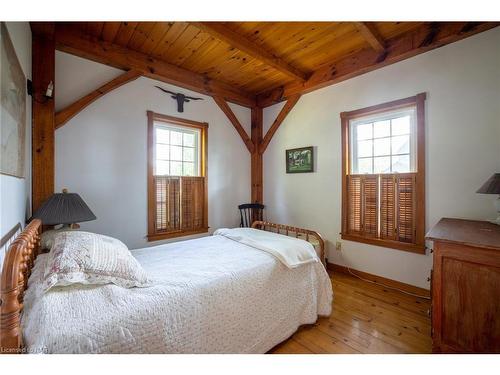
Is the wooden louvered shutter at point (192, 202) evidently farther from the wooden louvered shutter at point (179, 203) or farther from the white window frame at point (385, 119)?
the white window frame at point (385, 119)

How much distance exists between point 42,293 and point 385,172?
3.14 metres

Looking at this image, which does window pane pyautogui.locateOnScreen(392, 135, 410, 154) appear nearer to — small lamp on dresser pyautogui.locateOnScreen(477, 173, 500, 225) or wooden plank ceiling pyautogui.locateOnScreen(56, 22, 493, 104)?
small lamp on dresser pyautogui.locateOnScreen(477, 173, 500, 225)

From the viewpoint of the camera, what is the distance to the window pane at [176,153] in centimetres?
315

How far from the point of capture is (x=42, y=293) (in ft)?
3.20

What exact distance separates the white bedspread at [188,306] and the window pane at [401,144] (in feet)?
5.69

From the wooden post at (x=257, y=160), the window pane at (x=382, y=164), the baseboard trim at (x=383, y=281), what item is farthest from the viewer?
the wooden post at (x=257, y=160)

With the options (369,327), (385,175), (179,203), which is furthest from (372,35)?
(179,203)

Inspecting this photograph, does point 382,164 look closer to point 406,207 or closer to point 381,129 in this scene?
point 381,129

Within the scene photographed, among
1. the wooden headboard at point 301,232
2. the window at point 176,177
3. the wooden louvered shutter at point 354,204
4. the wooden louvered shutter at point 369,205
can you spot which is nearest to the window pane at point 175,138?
the window at point 176,177

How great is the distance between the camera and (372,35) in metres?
2.24

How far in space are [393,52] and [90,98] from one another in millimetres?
3397

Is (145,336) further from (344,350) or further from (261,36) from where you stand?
(261,36)

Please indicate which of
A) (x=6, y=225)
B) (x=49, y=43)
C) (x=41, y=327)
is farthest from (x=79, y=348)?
(x=49, y=43)

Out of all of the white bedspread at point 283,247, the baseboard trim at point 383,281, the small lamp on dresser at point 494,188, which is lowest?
the baseboard trim at point 383,281
